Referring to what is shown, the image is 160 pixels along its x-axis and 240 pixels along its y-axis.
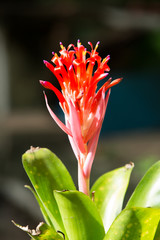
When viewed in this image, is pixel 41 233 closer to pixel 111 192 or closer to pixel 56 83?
pixel 111 192

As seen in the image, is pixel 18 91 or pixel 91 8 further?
pixel 18 91

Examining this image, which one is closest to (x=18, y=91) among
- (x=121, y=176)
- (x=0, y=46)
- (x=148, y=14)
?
(x=0, y=46)

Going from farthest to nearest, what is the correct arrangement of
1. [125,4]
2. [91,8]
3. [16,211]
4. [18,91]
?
1. [18,91]
2. [125,4]
3. [91,8]
4. [16,211]

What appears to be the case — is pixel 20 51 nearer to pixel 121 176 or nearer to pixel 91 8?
pixel 91 8

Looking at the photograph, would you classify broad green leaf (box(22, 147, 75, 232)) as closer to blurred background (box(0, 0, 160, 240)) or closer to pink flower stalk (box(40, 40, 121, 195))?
pink flower stalk (box(40, 40, 121, 195))

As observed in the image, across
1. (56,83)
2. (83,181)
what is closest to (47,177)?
(83,181)

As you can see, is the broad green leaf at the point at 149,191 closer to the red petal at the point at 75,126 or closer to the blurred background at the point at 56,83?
the red petal at the point at 75,126
